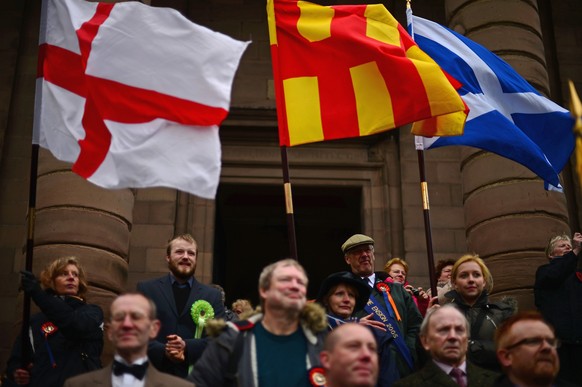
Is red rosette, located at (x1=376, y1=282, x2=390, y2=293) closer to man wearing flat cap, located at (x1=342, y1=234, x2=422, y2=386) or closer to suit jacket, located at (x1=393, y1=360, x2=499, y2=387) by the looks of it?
man wearing flat cap, located at (x1=342, y1=234, x2=422, y2=386)

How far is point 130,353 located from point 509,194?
22.0 feet

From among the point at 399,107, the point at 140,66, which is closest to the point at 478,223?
the point at 399,107

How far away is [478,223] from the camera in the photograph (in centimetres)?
1041

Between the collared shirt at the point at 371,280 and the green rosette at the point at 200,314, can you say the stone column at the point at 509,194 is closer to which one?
the collared shirt at the point at 371,280

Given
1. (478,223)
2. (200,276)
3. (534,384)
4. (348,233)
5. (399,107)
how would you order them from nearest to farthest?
(534,384)
(399,107)
(478,223)
(200,276)
(348,233)

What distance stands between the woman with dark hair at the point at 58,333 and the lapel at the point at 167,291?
54 centimetres

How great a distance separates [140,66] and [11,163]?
20.7 feet

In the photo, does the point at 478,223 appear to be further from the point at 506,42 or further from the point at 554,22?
the point at 554,22

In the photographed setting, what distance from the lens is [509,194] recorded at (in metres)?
10.2

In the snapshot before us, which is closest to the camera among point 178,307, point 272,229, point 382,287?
point 178,307

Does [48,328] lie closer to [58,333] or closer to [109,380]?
[58,333]

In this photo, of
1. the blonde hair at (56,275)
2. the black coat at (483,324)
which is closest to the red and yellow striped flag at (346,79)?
the black coat at (483,324)

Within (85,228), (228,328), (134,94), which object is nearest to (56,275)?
(134,94)

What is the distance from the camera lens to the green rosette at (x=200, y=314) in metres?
6.42
